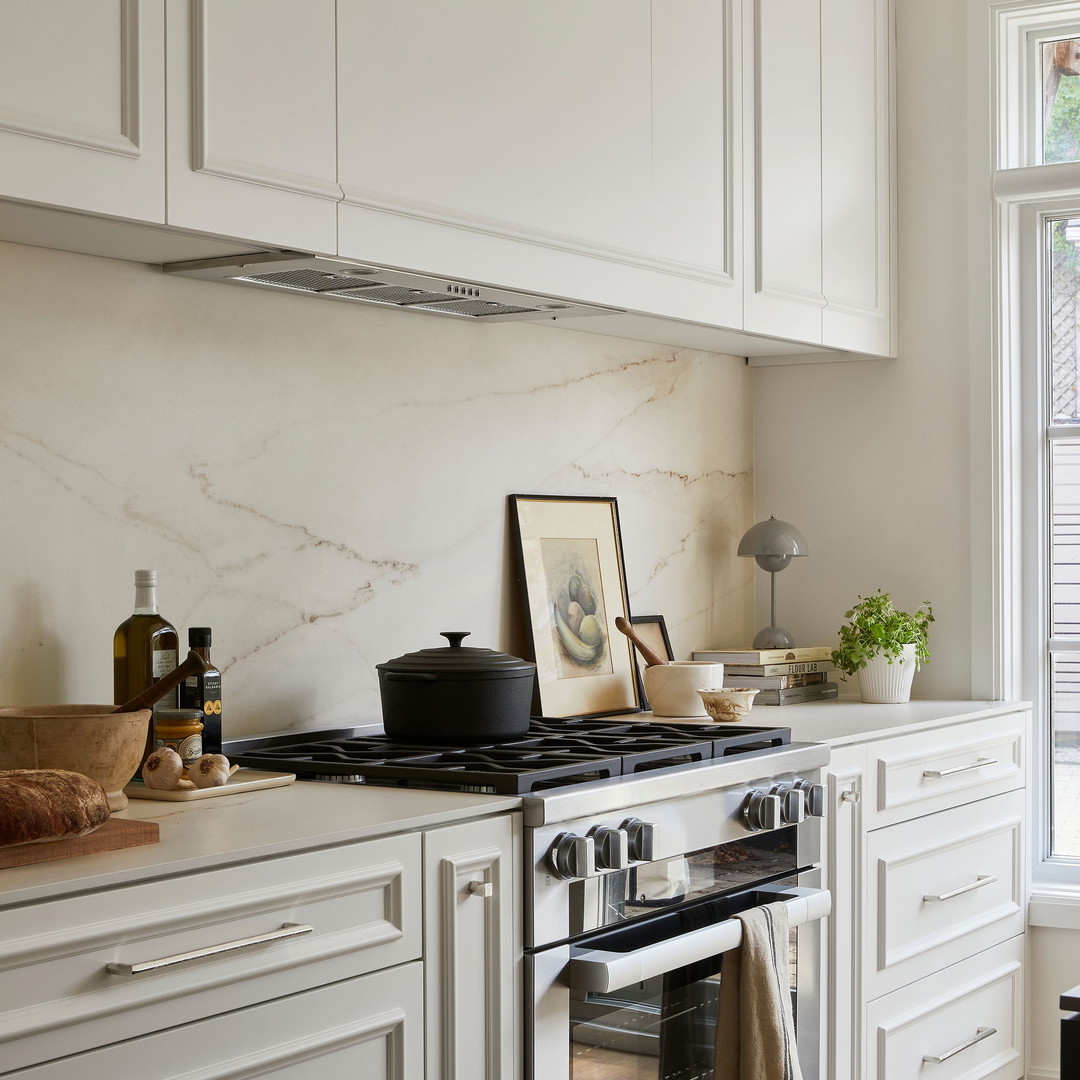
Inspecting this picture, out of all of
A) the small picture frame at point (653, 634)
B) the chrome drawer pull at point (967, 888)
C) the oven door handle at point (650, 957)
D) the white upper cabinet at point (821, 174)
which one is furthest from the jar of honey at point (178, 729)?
the chrome drawer pull at point (967, 888)

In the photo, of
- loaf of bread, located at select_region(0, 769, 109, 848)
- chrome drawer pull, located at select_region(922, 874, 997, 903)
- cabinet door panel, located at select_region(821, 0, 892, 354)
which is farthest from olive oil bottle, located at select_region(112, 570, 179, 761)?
cabinet door panel, located at select_region(821, 0, 892, 354)

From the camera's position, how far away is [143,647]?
6.27ft

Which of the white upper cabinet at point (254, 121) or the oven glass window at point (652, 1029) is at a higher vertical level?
the white upper cabinet at point (254, 121)

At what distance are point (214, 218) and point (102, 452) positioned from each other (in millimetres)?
429

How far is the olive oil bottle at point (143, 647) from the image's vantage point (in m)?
1.91

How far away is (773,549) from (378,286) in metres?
1.38

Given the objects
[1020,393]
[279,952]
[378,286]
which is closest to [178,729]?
[279,952]

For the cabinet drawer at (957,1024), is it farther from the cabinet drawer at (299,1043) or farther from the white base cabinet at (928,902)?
the cabinet drawer at (299,1043)

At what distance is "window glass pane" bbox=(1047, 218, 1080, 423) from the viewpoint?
3.35 m

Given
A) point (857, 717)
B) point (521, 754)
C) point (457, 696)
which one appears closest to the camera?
point (521, 754)

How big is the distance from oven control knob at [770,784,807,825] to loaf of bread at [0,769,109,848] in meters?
1.17

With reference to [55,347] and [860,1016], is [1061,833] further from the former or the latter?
[55,347]

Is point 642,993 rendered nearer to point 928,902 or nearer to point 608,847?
point 608,847

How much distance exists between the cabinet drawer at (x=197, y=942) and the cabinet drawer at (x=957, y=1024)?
1.41m
